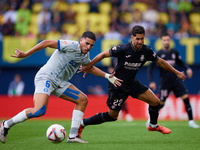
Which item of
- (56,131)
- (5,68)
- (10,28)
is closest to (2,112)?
(5,68)

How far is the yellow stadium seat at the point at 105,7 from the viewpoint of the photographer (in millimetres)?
19364

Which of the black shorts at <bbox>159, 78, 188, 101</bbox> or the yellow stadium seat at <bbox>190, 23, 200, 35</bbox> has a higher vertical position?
the yellow stadium seat at <bbox>190, 23, 200, 35</bbox>

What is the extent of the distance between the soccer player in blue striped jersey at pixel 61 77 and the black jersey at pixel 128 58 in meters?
0.22

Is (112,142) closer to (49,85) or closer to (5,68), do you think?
(49,85)

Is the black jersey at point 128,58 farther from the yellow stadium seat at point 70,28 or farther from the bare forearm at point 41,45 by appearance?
the yellow stadium seat at point 70,28

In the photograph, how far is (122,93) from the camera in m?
7.12

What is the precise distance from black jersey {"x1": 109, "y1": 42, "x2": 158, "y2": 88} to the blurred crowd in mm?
10648

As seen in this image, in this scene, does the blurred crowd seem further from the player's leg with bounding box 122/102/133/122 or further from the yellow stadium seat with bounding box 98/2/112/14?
the player's leg with bounding box 122/102/133/122

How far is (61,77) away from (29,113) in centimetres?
101

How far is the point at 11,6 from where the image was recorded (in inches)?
777

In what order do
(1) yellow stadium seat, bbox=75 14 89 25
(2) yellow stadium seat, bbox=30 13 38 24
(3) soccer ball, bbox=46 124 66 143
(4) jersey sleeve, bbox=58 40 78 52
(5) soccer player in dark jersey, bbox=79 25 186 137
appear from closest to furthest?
1. (3) soccer ball, bbox=46 124 66 143
2. (4) jersey sleeve, bbox=58 40 78 52
3. (5) soccer player in dark jersey, bbox=79 25 186 137
4. (1) yellow stadium seat, bbox=75 14 89 25
5. (2) yellow stadium seat, bbox=30 13 38 24

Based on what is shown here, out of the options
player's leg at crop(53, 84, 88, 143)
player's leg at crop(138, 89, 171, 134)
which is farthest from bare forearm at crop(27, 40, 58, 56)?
player's leg at crop(138, 89, 171, 134)

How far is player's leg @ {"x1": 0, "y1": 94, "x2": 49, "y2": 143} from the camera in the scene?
6168mm

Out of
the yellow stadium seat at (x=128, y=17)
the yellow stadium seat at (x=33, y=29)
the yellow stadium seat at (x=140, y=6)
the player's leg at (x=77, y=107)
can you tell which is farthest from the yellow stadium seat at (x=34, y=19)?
the player's leg at (x=77, y=107)
